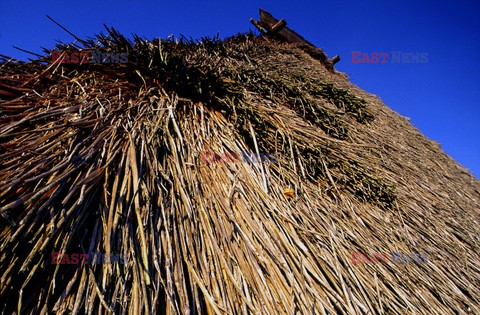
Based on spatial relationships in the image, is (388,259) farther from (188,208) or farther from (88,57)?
(88,57)

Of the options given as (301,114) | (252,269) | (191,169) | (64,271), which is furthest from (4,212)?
(301,114)

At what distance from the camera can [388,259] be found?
41.0 inches

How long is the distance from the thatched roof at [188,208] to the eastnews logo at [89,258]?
1cm

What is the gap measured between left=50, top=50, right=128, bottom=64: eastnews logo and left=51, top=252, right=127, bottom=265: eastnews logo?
1.14 meters

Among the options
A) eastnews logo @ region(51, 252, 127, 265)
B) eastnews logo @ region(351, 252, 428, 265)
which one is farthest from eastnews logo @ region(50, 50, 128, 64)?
eastnews logo @ region(351, 252, 428, 265)

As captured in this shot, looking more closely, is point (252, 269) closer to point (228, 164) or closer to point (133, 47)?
point (228, 164)

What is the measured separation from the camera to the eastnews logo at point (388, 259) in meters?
0.95

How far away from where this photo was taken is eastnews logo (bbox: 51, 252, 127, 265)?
59 cm

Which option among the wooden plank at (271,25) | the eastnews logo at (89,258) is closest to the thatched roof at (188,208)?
the eastnews logo at (89,258)

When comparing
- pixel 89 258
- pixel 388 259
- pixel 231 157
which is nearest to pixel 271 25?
pixel 231 157

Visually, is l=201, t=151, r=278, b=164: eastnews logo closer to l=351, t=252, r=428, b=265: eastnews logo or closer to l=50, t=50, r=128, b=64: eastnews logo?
l=351, t=252, r=428, b=265: eastnews logo

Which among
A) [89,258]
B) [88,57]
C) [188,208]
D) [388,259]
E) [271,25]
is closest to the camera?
[89,258]

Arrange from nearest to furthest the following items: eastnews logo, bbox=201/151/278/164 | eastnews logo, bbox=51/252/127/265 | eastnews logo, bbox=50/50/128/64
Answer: eastnews logo, bbox=51/252/127/265 < eastnews logo, bbox=201/151/278/164 < eastnews logo, bbox=50/50/128/64

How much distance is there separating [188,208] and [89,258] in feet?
1.04
